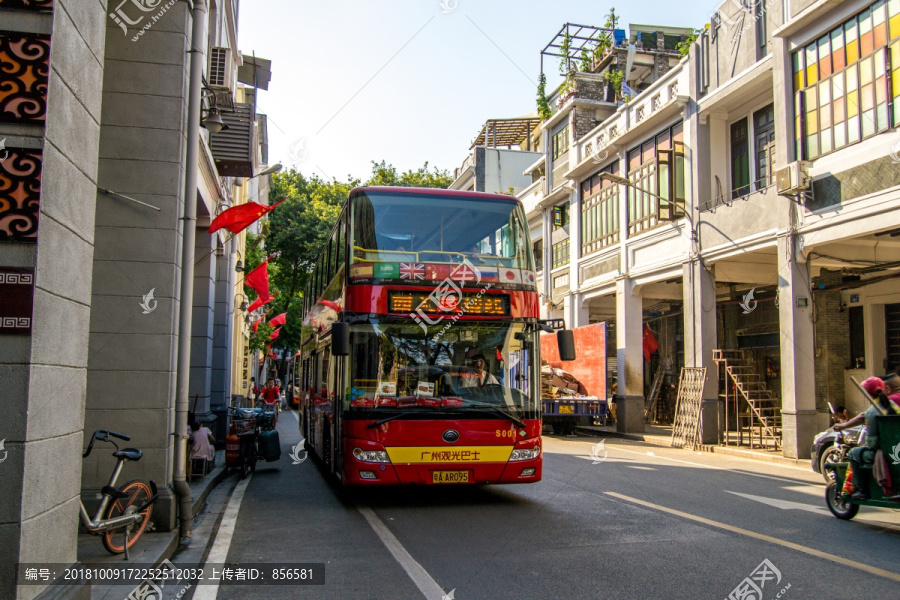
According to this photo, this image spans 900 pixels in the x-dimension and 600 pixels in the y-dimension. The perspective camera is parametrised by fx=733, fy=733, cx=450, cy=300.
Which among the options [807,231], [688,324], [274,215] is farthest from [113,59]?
[274,215]

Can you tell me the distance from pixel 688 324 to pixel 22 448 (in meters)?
18.2

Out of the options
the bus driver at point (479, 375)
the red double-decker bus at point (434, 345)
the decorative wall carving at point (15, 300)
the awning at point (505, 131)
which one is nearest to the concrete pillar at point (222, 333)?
the red double-decker bus at point (434, 345)

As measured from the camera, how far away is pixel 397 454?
349 inches

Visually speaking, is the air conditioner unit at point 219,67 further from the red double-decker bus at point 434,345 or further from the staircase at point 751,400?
the staircase at point 751,400

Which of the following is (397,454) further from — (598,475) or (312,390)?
(312,390)

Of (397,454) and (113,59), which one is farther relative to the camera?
(397,454)

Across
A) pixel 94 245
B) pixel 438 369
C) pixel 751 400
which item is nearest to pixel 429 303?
pixel 438 369

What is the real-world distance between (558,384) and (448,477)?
47.7 ft

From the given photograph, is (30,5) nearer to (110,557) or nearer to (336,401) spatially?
(110,557)

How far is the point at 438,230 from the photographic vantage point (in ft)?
32.0

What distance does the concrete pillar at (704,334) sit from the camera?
18891 millimetres

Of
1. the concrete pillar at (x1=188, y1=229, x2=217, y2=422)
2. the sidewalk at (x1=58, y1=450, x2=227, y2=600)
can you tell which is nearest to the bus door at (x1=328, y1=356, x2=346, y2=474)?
the sidewalk at (x1=58, y1=450, x2=227, y2=600)

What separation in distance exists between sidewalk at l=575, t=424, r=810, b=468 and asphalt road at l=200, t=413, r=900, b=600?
3.42 metres

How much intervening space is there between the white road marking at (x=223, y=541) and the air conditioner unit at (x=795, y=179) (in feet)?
40.6
